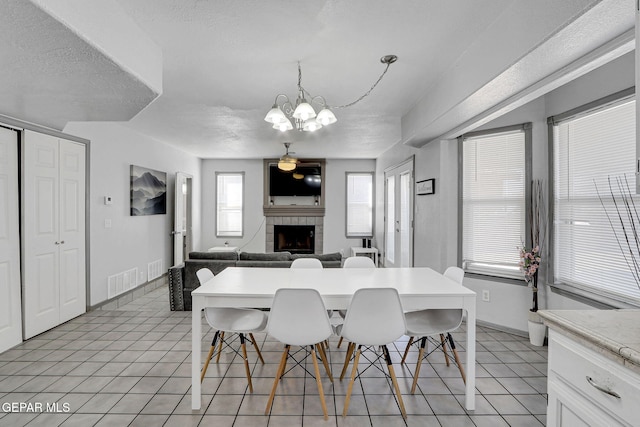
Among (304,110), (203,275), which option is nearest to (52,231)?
(203,275)

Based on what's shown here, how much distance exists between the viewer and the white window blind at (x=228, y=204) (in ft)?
24.4

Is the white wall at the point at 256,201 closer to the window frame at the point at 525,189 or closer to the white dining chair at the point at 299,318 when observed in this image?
the window frame at the point at 525,189

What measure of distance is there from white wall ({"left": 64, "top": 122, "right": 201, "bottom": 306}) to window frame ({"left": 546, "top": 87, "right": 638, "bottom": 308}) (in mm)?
5066

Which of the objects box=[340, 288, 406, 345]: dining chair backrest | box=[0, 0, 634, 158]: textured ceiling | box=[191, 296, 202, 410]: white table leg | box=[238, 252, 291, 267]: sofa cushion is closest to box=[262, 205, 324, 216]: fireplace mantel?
box=[238, 252, 291, 267]: sofa cushion

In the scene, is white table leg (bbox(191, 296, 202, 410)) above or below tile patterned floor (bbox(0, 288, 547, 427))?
above

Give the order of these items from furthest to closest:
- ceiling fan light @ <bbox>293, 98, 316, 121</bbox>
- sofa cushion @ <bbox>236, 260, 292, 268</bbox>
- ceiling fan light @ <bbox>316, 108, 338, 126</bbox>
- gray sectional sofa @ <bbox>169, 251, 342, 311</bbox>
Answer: gray sectional sofa @ <bbox>169, 251, 342, 311</bbox>, sofa cushion @ <bbox>236, 260, 292, 268</bbox>, ceiling fan light @ <bbox>316, 108, 338, 126</bbox>, ceiling fan light @ <bbox>293, 98, 316, 121</bbox>

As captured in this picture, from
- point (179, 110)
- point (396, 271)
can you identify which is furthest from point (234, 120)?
point (396, 271)

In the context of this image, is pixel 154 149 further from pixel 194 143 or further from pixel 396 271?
pixel 396 271

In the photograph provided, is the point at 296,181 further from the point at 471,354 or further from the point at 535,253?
the point at 471,354

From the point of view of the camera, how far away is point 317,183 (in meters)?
7.30

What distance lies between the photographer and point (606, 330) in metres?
1.15

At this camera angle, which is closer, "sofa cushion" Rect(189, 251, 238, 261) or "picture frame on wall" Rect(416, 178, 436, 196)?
"picture frame on wall" Rect(416, 178, 436, 196)

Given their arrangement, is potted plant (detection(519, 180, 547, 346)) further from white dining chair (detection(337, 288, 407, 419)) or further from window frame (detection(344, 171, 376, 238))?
window frame (detection(344, 171, 376, 238))

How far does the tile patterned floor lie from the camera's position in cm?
198
